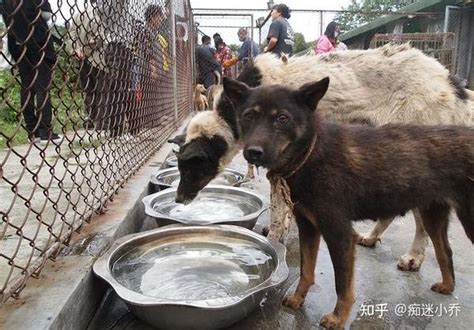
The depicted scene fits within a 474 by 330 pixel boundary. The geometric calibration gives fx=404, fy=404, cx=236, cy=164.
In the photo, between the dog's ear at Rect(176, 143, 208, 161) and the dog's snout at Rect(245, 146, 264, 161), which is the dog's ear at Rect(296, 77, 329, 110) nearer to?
the dog's snout at Rect(245, 146, 264, 161)

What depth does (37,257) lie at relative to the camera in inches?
89.4

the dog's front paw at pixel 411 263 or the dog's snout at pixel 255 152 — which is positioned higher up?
the dog's snout at pixel 255 152

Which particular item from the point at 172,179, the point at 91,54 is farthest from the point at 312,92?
the point at 172,179

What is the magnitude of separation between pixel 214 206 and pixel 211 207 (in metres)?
0.03

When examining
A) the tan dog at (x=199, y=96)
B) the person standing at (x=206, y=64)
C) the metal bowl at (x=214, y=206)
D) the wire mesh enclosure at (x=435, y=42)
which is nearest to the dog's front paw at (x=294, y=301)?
the metal bowl at (x=214, y=206)

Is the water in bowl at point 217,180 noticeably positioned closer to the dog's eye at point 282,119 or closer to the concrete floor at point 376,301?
the concrete floor at point 376,301

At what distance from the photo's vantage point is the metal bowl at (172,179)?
4.39m

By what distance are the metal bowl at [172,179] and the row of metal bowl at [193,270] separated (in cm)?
79

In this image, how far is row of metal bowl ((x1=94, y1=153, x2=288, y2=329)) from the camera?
2092 mm

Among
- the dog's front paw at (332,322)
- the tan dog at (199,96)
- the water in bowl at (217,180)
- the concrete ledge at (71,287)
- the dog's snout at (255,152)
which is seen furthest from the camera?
the tan dog at (199,96)

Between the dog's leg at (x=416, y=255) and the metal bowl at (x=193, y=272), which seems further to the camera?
the dog's leg at (x=416, y=255)

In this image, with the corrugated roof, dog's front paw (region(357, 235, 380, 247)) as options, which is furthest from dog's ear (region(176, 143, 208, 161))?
the corrugated roof

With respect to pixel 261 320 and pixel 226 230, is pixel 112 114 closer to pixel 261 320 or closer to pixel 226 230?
pixel 226 230

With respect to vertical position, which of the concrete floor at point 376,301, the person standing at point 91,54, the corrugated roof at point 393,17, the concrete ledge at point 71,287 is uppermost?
the corrugated roof at point 393,17
